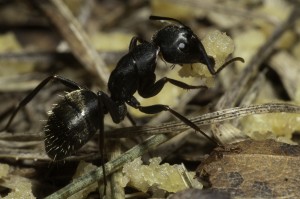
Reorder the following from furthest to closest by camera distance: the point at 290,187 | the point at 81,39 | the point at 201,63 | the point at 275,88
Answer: the point at 81,39 < the point at 275,88 < the point at 201,63 < the point at 290,187

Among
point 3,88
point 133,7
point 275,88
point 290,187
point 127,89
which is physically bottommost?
point 290,187

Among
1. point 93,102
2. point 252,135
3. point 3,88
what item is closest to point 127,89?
point 93,102

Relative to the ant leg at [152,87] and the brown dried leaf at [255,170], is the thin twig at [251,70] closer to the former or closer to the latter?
the ant leg at [152,87]

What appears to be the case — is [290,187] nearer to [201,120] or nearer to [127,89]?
[201,120]

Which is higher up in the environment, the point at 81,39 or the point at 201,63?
the point at 81,39

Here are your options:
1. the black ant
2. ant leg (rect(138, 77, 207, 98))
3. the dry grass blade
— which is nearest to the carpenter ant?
the black ant

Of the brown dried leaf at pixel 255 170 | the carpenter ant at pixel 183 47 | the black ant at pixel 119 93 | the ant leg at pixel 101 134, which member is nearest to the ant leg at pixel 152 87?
the black ant at pixel 119 93
